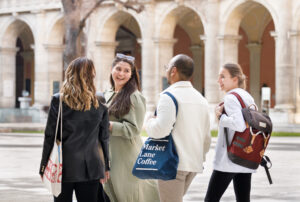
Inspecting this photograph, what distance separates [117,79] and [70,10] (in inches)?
700

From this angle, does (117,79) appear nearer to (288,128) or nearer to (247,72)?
(288,128)

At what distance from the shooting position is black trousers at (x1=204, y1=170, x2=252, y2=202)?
6.02 m

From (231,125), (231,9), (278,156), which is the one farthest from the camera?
(231,9)

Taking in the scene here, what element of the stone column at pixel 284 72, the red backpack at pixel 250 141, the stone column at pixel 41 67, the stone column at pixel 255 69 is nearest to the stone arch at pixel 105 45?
the stone column at pixel 41 67

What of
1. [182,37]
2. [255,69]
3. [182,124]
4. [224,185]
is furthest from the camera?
[182,37]

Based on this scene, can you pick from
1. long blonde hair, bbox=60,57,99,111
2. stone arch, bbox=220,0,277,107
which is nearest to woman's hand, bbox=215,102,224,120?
long blonde hair, bbox=60,57,99,111

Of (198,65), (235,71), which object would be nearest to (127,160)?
(235,71)

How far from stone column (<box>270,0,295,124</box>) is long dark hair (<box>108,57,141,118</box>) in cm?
2342

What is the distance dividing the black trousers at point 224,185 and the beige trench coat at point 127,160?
485mm

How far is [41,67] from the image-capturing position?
127 feet

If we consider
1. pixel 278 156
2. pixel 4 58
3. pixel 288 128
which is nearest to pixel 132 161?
pixel 278 156

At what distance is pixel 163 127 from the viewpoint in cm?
525

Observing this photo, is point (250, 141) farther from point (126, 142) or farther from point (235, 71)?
point (126, 142)

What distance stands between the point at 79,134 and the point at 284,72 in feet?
82.0
